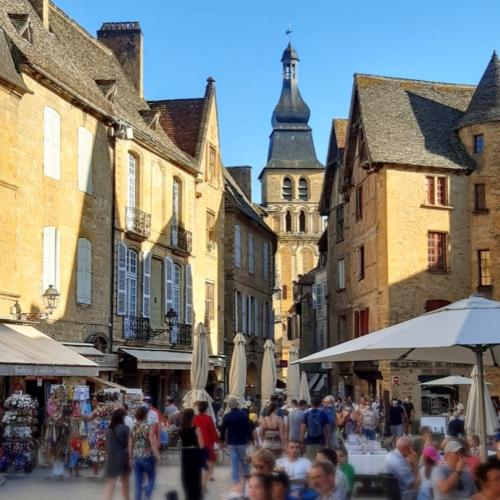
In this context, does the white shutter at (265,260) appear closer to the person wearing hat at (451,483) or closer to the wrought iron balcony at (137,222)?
the wrought iron balcony at (137,222)

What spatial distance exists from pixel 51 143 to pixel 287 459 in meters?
15.9

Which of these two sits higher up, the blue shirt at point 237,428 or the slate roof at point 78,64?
the slate roof at point 78,64

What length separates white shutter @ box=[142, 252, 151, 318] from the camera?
31.3 meters

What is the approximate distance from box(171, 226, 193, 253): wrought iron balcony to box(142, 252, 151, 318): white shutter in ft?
7.95

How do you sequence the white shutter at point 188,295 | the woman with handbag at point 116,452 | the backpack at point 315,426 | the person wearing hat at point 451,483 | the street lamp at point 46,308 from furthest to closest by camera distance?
the white shutter at point 188,295 → the street lamp at point 46,308 → the backpack at point 315,426 → the woman with handbag at point 116,452 → the person wearing hat at point 451,483

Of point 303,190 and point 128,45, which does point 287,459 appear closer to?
point 128,45

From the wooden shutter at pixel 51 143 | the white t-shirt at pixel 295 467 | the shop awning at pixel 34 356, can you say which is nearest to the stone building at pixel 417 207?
the wooden shutter at pixel 51 143

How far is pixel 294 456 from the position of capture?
37.4 feet

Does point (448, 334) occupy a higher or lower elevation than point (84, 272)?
lower

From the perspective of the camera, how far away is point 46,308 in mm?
24344

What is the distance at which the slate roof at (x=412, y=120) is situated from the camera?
127 feet

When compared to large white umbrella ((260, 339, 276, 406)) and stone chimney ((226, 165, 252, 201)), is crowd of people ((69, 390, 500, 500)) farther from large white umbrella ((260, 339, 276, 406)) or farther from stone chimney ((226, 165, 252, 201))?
stone chimney ((226, 165, 252, 201))

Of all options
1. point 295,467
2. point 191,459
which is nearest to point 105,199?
point 191,459

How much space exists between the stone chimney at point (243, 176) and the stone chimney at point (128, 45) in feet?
50.9
